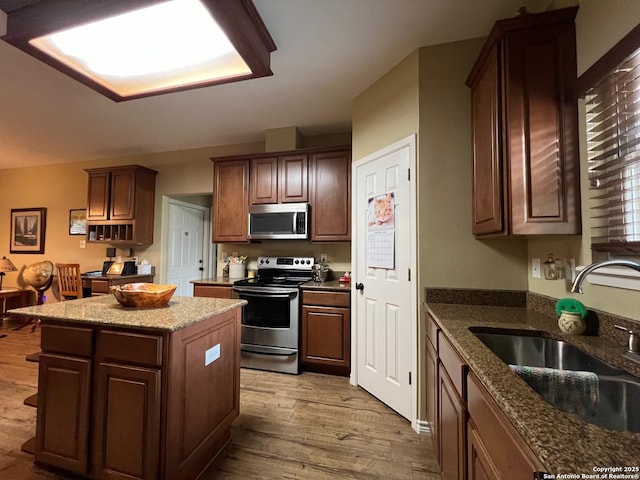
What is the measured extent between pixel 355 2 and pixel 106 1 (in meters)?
1.33

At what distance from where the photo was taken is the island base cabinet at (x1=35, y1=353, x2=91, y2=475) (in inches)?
56.0

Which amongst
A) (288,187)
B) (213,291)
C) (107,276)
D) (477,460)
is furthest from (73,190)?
(477,460)

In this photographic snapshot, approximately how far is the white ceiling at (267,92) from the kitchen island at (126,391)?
1.93 m

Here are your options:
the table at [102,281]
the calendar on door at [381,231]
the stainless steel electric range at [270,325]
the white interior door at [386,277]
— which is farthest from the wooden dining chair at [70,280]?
the calendar on door at [381,231]

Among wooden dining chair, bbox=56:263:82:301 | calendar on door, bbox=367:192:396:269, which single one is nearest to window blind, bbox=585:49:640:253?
calendar on door, bbox=367:192:396:269

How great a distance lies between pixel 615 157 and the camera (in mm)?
1171

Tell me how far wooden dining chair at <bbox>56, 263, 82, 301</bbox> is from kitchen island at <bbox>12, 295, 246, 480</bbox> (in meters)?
2.97

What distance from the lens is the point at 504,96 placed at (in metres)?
1.48

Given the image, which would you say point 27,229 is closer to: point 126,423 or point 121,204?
point 121,204

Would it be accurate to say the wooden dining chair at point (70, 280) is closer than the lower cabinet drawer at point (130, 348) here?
No

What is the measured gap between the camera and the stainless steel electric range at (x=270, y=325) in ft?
9.42

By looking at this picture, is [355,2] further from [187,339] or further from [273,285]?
[273,285]

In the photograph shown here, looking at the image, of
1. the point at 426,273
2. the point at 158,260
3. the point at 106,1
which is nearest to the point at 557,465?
the point at 426,273

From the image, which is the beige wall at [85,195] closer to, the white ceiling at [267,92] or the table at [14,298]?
the white ceiling at [267,92]
